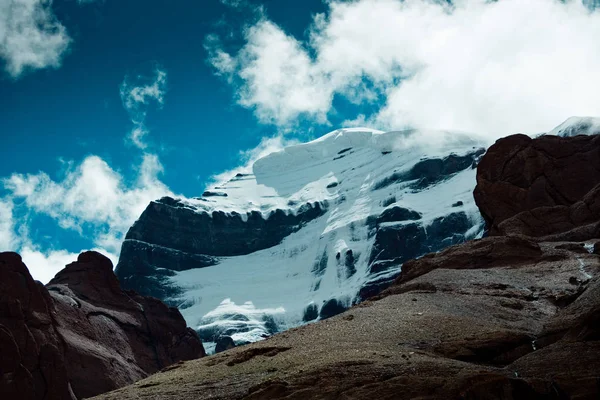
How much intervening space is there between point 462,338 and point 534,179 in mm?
47527

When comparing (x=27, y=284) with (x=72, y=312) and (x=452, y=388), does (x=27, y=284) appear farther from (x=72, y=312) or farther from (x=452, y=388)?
(x=452, y=388)

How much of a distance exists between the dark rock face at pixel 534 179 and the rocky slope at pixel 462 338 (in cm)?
49

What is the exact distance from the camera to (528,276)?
61.4m

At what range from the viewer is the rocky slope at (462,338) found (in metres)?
31.5

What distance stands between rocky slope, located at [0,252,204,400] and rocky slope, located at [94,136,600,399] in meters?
22.1

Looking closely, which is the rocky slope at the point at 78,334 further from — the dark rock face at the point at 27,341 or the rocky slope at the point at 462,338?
the rocky slope at the point at 462,338

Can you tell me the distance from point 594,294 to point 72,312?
5159 cm

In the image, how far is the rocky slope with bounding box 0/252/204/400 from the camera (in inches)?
2667

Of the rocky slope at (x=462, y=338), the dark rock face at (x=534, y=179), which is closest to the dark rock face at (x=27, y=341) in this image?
the rocky slope at (x=462, y=338)

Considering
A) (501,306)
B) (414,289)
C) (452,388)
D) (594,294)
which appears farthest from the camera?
(414,289)

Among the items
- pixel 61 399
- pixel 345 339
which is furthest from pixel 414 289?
pixel 61 399

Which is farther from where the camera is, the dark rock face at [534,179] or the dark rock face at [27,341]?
the dark rock face at [534,179]

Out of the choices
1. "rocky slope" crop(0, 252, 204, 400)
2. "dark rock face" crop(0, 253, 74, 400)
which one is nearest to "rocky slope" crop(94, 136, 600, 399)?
"dark rock face" crop(0, 253, 74, 400)

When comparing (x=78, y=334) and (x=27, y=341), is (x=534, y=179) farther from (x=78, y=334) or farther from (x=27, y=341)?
(x=27, y=341)
